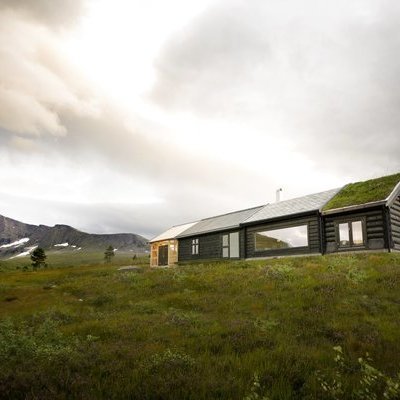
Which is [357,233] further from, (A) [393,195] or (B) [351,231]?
(A) [393,195]

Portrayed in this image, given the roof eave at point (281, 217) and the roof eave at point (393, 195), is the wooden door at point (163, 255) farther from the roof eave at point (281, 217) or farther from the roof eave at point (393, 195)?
the roof eave at point (393, 195)

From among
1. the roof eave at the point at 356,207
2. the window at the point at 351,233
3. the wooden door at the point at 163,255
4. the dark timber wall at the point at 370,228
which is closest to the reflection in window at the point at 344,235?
the window at the point at 351,233

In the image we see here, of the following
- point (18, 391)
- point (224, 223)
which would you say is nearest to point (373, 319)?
point (18, 391)

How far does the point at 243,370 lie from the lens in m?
6.88

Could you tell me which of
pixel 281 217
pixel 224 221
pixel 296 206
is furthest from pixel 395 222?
pixel 224 221

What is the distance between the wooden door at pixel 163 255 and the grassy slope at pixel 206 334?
24.3m

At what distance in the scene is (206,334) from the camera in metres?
9.78

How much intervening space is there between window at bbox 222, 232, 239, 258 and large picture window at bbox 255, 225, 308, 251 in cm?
257

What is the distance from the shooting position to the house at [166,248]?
4191cm

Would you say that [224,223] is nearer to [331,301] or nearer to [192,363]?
[331,301]

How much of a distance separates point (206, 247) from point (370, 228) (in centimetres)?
1750

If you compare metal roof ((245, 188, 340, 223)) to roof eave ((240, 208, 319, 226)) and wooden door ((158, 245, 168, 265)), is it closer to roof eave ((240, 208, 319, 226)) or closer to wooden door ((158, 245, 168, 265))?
roof eave ((240, 208, 319, 226))

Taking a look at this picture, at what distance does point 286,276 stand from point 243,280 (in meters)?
2.16

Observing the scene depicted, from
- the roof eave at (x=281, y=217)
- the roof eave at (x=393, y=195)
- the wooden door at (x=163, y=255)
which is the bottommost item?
the wooden door at (x=163, y=255)
